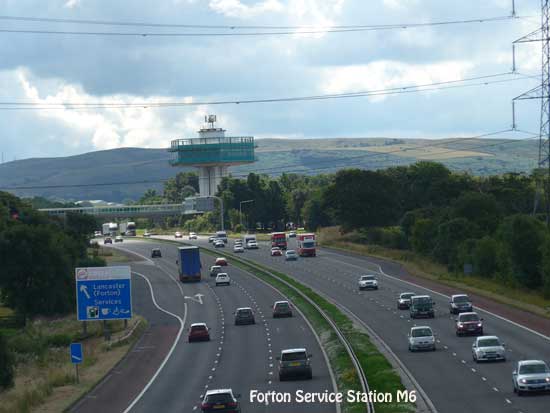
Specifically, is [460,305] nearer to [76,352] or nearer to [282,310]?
[282,310]

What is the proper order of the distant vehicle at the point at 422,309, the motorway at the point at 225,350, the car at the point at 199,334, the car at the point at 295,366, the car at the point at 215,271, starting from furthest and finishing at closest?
the car at the point at 215,271 → the distant vehicle at the point at 422,309 → the car at the point at 199,334 → the car at the point at 295,366 → the motorway at the point at 225,350

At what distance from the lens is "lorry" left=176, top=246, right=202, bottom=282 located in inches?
4181

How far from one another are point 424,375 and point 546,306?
3119 cm

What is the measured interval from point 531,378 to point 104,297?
100ft

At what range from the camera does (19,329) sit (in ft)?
263

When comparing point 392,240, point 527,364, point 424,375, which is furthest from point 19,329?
point 392,240

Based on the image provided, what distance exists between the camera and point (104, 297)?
5969 cm

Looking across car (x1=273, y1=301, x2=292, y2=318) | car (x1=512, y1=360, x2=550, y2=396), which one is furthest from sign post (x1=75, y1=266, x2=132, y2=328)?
car (x1=512, y1=360, x2=550, y2=396)

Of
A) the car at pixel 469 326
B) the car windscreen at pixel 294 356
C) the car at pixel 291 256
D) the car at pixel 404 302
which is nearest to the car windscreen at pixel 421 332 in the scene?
the car at pixel 469 326

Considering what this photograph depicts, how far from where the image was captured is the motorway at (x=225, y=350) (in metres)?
41.2

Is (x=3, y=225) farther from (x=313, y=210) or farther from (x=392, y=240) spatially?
(x=313, y=210)

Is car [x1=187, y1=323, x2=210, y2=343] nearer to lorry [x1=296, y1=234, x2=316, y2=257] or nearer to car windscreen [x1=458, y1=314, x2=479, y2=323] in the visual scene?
car windscreen [x1=458, y1=314, x2=479, y2=323]

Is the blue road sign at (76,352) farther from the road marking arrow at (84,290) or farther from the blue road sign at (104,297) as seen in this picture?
the road marking arrow at (84,290)

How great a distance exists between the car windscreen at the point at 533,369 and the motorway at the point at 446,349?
86 cm
